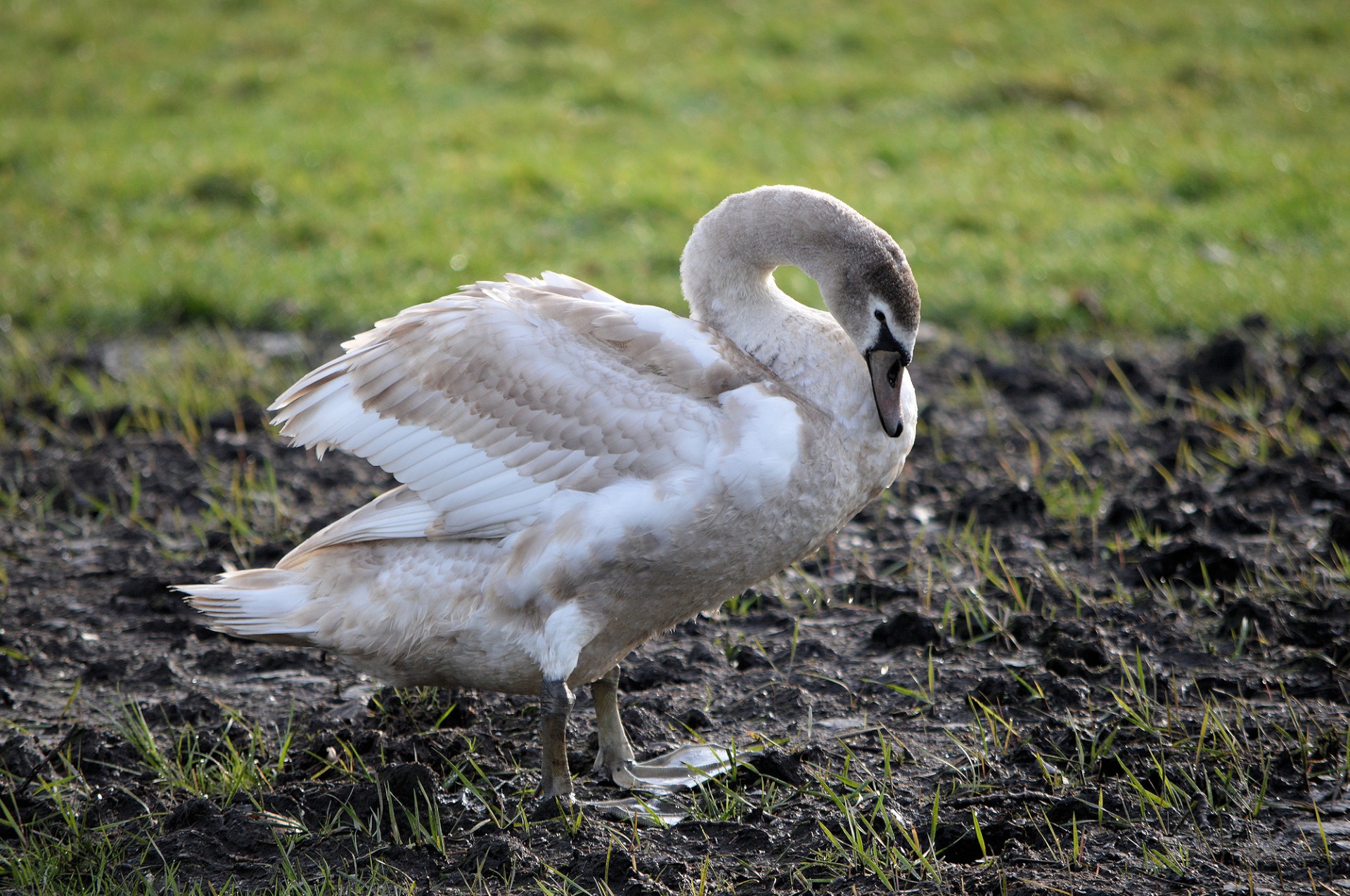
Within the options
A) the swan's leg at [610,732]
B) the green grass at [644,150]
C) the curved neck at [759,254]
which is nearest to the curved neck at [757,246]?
the curved neck at [759,254]

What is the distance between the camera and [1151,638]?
3.63 m

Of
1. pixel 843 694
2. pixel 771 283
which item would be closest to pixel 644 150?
pixel 771 283

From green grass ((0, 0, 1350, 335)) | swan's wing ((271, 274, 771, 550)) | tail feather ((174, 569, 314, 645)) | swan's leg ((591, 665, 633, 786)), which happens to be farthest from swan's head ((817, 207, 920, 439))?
green grass ((0, 0, 1350, 335))

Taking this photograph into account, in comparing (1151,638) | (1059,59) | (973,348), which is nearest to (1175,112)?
(1059,59)

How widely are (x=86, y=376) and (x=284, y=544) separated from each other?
75.7 inches

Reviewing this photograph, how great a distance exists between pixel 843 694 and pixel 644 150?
5503 mm

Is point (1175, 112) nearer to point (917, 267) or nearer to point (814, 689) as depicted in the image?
point (917, 267)

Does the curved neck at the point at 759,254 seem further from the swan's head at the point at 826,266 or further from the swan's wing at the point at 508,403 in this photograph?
the swan's wing at the point at 508,403

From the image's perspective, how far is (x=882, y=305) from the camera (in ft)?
10.1

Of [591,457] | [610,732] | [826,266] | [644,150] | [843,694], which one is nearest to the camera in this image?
[591,457]

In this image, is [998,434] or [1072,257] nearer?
[998,434]

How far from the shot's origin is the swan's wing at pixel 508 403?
2.99 meters

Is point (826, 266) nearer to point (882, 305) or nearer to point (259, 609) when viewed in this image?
point (882, 305)

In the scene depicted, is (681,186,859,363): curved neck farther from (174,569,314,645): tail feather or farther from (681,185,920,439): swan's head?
(174,569,314,645): tail feather
